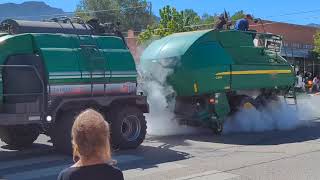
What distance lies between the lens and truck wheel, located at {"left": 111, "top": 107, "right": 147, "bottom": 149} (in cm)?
1140

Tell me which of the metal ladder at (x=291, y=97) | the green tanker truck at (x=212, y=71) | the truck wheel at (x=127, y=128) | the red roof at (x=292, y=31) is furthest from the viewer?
the red roof at (x=292, y=31)

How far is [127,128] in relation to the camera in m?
11.8

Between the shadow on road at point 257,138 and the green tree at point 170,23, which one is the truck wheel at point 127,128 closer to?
the shadow on road at point 257,138

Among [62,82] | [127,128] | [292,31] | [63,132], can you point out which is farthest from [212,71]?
[292,31]

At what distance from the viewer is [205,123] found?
14.1 m

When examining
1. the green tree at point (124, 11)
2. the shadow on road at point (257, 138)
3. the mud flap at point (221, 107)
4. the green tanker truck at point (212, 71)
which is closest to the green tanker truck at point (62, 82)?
the shadow on road at point (257, 138)

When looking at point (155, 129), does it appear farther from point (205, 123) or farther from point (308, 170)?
point (308, 170)

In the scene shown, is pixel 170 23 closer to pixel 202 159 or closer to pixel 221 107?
pixel 221 107

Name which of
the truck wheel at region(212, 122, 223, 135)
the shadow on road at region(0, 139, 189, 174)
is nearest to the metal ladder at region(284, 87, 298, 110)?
the truck wheel at region(212, 122, 223, 135)

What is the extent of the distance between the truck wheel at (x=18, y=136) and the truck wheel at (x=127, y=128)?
5.62ft

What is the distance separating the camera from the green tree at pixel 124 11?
78.6 m

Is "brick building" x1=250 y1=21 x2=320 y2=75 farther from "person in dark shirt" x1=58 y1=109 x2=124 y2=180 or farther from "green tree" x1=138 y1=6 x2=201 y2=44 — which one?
"person in dark shirt" x1=58 y1=109 x2=124 y2=180

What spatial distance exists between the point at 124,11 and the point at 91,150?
78.4m

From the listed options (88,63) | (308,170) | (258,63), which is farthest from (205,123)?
(308,170)
